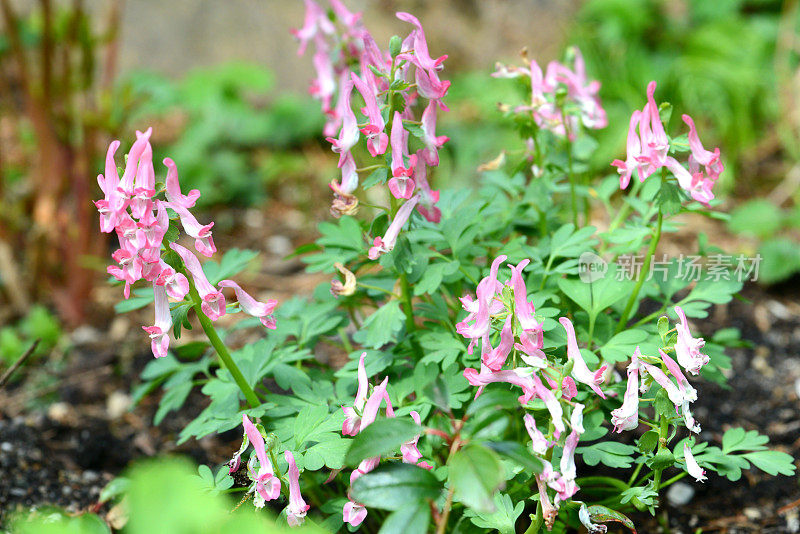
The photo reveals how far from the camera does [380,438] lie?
42.0 inches

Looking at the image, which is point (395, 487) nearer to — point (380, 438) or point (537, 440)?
point (380, 438)

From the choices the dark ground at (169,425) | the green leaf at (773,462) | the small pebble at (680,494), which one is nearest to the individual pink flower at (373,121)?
the green leaf at (773,462)

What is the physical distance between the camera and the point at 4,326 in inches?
123

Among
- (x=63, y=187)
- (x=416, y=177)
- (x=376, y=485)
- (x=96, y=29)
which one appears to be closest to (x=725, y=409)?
(x=416, y=177)

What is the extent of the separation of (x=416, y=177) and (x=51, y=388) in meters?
2.03

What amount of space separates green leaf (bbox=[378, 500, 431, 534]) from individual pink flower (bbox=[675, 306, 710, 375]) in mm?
591

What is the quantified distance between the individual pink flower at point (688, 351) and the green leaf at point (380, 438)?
1.83 ft

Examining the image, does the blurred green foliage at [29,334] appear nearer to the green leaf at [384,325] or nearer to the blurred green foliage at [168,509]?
the green leaf at [384,325]

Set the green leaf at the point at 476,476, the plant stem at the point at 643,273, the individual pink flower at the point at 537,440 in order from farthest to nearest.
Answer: the plant stem at the point at 643,273 < the individual pink flower at the point at 537,440 < the green leaf at the point at 476,476

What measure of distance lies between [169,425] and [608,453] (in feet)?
5.67

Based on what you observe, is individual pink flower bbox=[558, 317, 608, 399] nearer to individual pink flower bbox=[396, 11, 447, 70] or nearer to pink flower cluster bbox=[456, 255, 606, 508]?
pink flower cluster bbox=[456, 255, 606, 508]

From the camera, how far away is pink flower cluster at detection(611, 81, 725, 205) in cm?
137

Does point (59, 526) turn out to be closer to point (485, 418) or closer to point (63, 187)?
point (485, 418)

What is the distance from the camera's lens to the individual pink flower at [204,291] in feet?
4.37
